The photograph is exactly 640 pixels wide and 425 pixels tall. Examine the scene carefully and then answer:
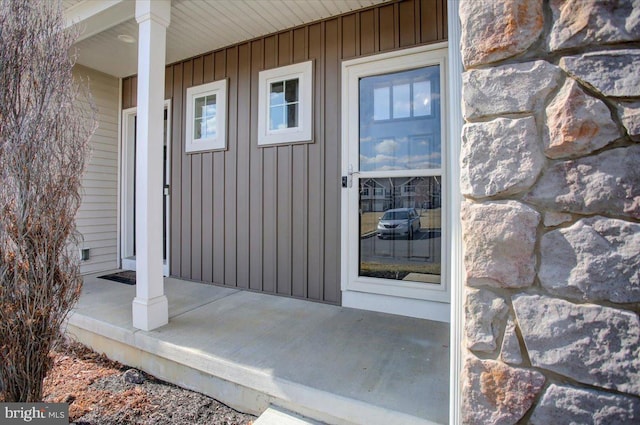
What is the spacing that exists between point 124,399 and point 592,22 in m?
2.66

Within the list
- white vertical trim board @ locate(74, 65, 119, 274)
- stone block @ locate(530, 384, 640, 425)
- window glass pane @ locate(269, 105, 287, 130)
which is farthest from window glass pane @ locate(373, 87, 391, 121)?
white vertical trim board @ locate(74, 65, 119, 274)

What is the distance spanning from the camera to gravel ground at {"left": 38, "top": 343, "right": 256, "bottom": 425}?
1.72 m

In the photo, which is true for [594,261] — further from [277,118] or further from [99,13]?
[99,13]

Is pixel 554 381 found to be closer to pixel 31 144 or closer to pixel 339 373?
pixel 339 373

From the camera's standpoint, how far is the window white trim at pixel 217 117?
3467 mm

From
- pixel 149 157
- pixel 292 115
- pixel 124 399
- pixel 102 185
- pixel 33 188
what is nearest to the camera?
pixel 33 188

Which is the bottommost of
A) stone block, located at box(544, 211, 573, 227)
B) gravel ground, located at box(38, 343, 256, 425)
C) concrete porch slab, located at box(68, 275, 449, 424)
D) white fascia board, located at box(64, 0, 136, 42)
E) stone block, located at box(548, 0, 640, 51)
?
gravel ground, located at box(38, 343, 256, 425)

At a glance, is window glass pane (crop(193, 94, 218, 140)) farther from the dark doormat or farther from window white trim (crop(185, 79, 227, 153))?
the dark doormat

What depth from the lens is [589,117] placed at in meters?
0.94

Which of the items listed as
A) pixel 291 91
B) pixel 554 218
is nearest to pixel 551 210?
pixel 554 218

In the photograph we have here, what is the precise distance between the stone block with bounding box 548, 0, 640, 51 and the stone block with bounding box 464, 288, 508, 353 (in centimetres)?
79

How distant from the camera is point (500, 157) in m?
1.03

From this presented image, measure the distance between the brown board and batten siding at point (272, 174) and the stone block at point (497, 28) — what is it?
1.60 metres

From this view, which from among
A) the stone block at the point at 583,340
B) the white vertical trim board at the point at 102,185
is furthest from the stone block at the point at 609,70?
the white vertical trim board at the point at 102,185
